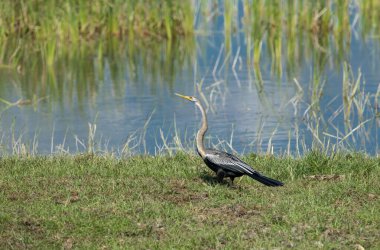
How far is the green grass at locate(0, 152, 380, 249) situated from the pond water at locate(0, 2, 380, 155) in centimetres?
116

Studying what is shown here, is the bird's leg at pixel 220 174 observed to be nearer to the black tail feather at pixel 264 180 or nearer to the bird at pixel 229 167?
the bird at pixel 229 167

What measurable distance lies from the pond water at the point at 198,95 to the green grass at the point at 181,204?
116 centimetres

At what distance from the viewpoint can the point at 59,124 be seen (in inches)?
496

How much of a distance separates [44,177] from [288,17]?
10876mm

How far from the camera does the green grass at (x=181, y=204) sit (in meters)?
6.40

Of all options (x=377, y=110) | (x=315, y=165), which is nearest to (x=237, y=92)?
(x=377, y=110)

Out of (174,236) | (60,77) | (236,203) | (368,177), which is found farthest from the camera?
(60,77)

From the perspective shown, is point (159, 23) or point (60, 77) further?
point (159, 23)

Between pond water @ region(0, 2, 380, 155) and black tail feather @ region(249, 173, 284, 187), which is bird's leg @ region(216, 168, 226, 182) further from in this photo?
pond water @ region(0, 2, 380, 155)

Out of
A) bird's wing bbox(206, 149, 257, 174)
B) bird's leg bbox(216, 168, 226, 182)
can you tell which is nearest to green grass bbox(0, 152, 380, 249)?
bird's leg bbox(216, 168, 226, 182)

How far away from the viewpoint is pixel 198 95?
14.1 meters

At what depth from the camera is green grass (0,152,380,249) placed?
640 cm

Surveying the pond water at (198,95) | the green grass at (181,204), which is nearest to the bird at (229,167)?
the green grass at (181,204)

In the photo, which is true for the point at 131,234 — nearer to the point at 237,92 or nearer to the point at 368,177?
the point at 368,177
